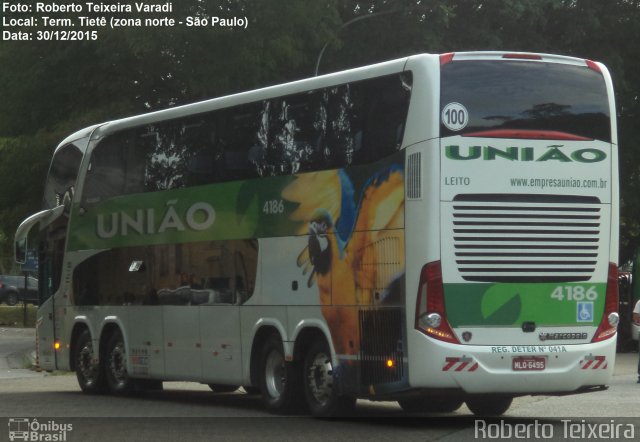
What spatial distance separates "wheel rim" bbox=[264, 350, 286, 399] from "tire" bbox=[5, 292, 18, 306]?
2234 inches

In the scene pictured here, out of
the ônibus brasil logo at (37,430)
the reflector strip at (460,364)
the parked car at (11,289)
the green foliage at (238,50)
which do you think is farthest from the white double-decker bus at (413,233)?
the parked car at (11,289)

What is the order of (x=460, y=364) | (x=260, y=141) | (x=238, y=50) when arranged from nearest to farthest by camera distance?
(x=460, y=364) < (x=260, y=141) < (x=238, y=50)

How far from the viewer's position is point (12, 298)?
7212cm

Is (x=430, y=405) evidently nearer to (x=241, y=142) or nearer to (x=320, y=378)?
(x=320, y=378)

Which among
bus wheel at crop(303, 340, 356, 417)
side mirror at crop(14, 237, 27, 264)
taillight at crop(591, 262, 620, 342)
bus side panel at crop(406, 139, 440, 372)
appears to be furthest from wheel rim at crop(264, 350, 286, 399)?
side mirror at crop(14, 237, 27, 264)

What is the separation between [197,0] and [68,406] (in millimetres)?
15651

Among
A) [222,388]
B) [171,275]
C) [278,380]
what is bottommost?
[222,388]

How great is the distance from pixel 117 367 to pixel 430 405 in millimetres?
5425

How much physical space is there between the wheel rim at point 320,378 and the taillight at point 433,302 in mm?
1807

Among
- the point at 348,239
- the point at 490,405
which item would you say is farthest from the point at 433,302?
the point at 490,405

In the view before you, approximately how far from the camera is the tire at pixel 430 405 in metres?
17.0

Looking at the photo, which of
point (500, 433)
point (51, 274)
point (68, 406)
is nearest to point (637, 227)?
point (51, 274)

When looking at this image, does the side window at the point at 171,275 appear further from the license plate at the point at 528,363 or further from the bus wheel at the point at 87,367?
the license plate at the point at 528,363

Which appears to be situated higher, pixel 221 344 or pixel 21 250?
pixel 21 250
